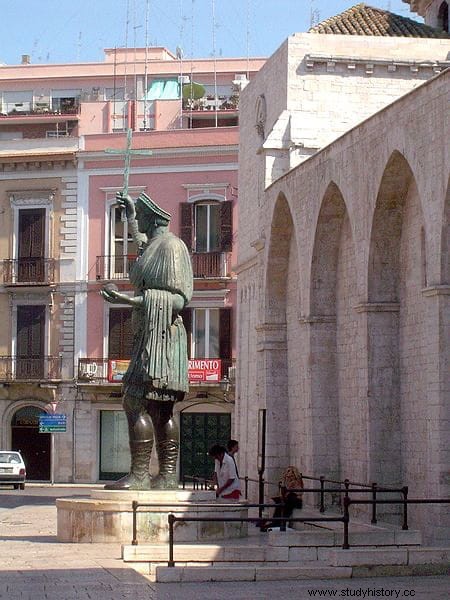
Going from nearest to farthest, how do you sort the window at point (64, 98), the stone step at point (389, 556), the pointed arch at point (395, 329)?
the stone step at point (389, 556), the pointed arch at point (395, 329), the window at point (64, 98)

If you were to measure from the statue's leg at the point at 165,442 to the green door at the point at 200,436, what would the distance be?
78.9 ft

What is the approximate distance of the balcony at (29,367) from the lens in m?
44.5

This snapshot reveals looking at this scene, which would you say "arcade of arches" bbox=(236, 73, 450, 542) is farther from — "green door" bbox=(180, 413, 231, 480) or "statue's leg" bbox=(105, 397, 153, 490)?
"green door" bbox=(180, 413, 231, 480)

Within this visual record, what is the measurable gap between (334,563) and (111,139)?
31.0 metres

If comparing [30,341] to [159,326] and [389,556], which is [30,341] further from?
[389,556]

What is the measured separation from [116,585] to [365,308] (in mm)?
8998

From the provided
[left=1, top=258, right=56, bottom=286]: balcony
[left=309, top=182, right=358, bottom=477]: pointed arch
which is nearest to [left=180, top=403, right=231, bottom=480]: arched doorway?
[left=1, top=258, right=56, bottom=286]: balcony

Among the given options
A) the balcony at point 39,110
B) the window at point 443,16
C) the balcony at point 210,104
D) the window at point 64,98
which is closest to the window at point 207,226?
the balcony at point 210,104

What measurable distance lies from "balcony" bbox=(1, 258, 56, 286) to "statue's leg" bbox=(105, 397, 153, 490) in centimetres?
2648

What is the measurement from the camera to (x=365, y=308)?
73.6ft

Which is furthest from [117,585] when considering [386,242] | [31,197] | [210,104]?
[210,104]

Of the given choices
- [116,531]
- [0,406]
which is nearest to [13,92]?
[0,406]

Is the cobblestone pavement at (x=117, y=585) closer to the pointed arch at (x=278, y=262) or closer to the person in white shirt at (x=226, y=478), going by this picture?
the person in white shirt at (x=226, y=478)

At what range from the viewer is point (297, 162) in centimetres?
2939
